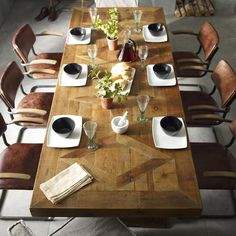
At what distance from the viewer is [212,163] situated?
7.53ft

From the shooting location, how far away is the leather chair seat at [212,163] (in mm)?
2148

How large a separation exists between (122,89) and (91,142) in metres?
0.53

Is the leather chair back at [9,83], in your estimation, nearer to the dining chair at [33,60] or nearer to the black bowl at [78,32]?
the dining chair at [33,60]

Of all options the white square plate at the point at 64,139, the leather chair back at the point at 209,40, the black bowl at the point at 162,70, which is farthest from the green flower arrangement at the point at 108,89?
the leather chair back at the point at 209,40

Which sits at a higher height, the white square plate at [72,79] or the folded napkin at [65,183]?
the white square plate at [72,79]

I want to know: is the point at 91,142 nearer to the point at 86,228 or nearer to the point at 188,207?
the point at 86,228

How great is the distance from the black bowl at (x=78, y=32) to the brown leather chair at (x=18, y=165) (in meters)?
1.05

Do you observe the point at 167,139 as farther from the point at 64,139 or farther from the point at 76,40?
the point at 76,40

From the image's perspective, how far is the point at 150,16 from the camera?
128 inches

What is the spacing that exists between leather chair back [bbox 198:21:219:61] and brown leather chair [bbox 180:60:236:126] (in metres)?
0.28

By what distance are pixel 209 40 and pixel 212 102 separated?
2.00 feet

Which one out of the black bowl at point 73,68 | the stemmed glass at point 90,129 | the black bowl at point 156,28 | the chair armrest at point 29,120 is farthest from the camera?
the black bowl at point 156,28

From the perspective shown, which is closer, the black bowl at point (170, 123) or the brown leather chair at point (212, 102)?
the black bowl at point (170, 123)

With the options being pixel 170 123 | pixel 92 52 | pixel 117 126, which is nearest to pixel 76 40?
pixel 92 52
